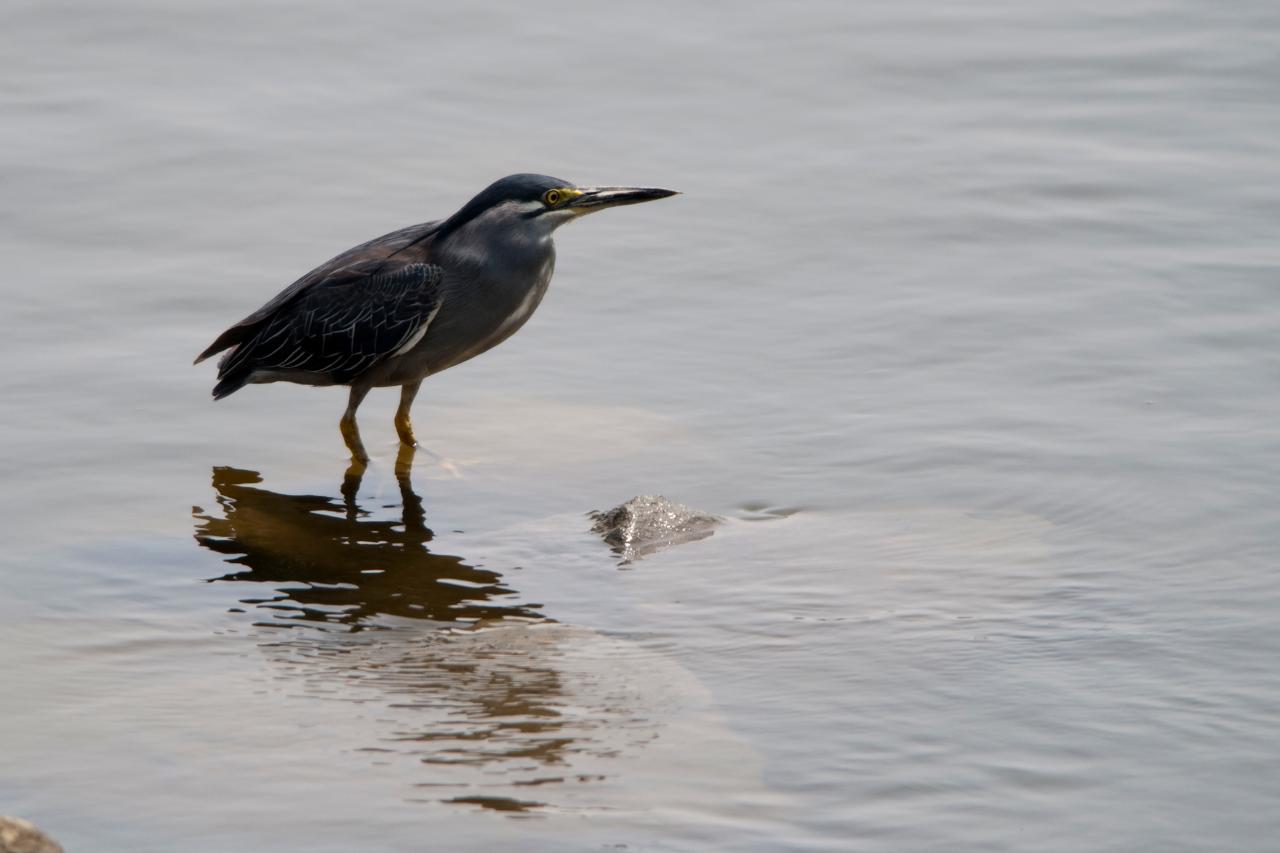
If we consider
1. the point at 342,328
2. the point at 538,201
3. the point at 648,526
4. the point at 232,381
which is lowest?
the point at 648,526

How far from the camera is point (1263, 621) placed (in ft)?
20.2

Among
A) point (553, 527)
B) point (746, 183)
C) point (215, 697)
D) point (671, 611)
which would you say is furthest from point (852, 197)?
point (215, 697)

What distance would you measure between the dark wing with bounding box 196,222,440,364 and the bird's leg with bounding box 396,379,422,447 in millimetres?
542

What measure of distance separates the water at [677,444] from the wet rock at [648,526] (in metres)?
0.11

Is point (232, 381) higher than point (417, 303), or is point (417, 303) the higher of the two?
point (417, 303)

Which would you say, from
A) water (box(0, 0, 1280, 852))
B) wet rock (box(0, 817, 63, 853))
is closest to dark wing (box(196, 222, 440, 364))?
water (box(0, 0, 1280, 852))

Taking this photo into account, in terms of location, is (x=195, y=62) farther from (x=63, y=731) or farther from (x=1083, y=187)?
(x=63, y=731)

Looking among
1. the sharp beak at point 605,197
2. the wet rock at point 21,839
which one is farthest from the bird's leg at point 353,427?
the wet rock at point 21,839

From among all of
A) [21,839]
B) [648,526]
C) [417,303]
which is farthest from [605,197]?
[21,839]

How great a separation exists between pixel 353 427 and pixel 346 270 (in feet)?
2.28

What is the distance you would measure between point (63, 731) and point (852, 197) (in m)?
6.14

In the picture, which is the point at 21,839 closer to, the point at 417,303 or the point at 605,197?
the point at 417,303

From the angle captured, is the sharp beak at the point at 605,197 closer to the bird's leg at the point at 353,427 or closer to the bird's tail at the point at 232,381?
the bird's leg at the point at 353,427

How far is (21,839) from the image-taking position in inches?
162
